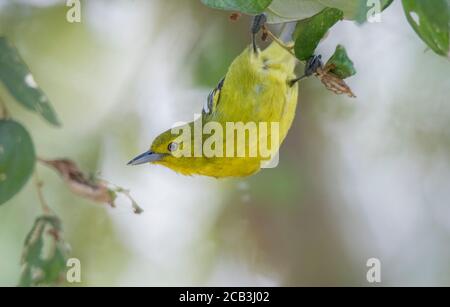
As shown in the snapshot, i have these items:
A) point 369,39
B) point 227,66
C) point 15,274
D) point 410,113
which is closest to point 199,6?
point 227,66

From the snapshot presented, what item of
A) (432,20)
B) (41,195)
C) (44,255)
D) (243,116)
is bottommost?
(44,255)

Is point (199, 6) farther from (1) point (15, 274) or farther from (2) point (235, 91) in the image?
(1) point (15, 274)

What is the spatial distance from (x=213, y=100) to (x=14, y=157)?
44cm

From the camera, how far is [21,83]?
1.44m

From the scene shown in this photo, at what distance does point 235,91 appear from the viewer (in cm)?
142

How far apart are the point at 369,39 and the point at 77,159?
69 cm

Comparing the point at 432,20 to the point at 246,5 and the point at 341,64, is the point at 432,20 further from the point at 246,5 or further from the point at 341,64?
the point at 246,5

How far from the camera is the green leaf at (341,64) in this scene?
1.40 meters

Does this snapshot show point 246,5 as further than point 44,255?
No

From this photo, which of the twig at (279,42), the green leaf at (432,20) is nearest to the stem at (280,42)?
the twig at (279,42)

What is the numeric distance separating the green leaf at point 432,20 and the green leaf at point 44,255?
0.87 meters

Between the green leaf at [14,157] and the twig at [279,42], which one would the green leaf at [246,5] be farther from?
the green leaf at [14,157]

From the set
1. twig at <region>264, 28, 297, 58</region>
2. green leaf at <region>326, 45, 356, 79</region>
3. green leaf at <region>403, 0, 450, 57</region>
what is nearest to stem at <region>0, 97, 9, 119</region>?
twig at <region>264, 28, 297, 58</region>

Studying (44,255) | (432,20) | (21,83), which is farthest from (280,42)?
(44,255)
